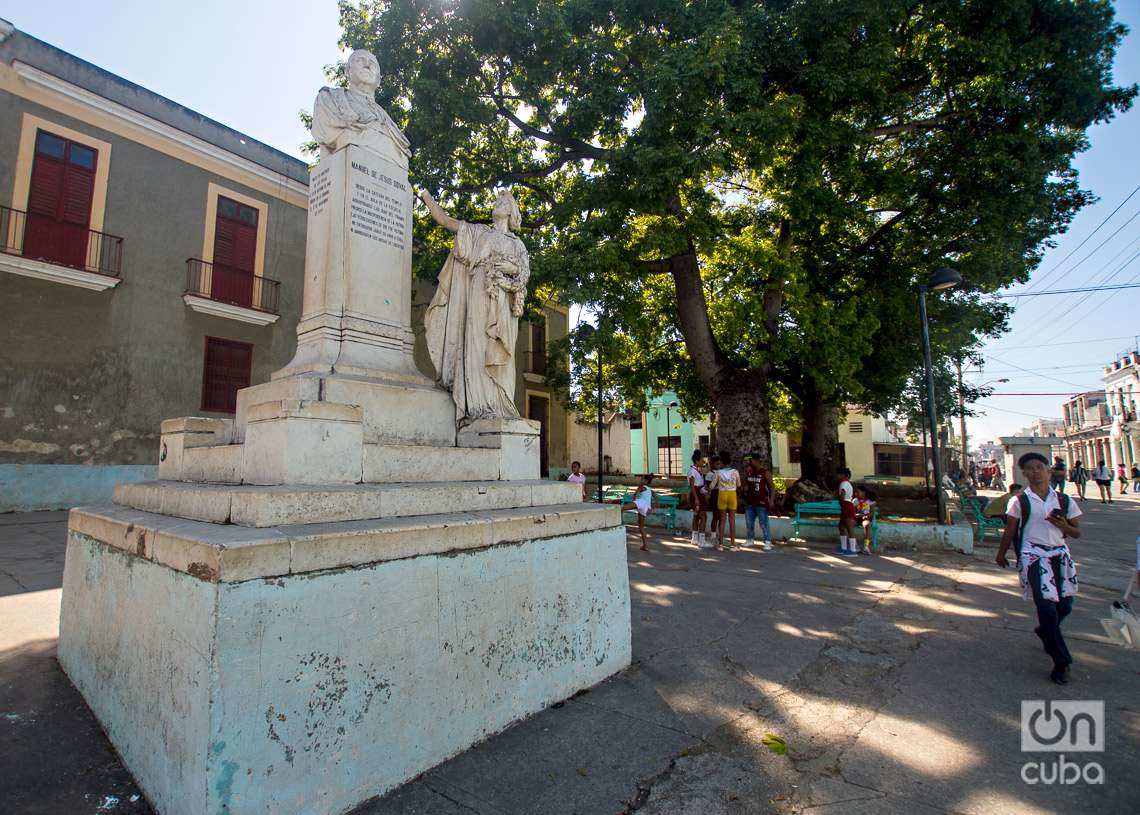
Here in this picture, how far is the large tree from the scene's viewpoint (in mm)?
9938

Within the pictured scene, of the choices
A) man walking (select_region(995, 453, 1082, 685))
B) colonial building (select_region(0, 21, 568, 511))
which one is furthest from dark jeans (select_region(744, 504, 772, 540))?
colonial building (select_region(0, 21, 568, 511))

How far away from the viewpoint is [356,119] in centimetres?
410

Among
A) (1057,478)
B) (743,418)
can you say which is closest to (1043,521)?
(743,418)

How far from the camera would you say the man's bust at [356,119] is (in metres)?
4.12

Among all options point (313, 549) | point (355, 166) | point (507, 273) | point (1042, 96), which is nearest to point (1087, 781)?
point (313, 549)

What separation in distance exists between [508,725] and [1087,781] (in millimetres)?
2746

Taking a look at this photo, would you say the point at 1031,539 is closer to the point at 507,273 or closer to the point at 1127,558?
the point at 507,273

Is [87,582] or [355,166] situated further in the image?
[355,166]

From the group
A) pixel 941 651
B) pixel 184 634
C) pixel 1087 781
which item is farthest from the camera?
pixel 941 651

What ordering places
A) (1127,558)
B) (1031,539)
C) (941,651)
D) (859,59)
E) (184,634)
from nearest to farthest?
(184,634) < (1031,539) < (941,651) < (1127,558) < (859,59)

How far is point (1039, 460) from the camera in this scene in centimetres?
418

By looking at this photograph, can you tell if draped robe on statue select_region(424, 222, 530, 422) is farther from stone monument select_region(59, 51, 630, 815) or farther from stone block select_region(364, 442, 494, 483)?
stone block select_region(364, 442, 494, 483)

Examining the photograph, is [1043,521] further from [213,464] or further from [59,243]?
[59,243]

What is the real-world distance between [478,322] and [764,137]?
314 inches
